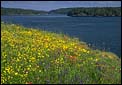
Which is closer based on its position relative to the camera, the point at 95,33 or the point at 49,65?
the point at 49,65

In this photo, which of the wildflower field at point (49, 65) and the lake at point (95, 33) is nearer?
the wildflower field at point (49, 65)

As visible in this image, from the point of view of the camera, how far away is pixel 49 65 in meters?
15.4

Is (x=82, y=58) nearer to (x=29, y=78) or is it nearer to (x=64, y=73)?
(x=64, y=73)

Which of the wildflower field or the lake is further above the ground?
the wildflower field

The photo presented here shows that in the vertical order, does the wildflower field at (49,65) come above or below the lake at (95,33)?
above

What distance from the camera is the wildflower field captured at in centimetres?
1384

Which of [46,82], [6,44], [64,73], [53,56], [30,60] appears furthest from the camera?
[6,44]

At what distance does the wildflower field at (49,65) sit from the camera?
13.8 metres

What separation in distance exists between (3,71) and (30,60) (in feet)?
6.06

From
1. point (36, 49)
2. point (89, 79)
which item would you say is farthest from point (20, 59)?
point (89, 79)

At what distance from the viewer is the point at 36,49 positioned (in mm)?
17938

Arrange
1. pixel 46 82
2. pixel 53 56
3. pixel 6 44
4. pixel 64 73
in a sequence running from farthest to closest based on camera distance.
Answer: pixel 6 44 → pixel 53 56 → pixel 64 73 → pixel 46 82

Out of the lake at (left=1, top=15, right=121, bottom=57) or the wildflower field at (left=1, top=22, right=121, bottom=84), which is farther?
the lake at (left=1, top=15, right=121, bottom=57)

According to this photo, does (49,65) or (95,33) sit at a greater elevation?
(49,65)
